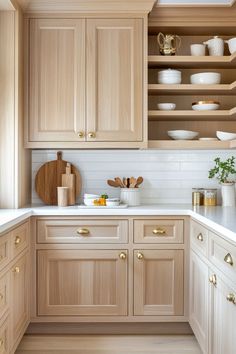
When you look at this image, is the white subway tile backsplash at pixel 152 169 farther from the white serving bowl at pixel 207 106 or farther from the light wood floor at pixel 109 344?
the light wood floor at pixel 109 344

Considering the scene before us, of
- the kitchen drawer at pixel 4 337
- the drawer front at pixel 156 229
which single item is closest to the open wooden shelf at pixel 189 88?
the drawer front at pixel 156 229

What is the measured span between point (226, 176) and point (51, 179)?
4.49 feet

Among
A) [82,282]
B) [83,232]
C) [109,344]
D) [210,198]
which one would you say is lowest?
[109,344]

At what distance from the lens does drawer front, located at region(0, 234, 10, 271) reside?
2.18m

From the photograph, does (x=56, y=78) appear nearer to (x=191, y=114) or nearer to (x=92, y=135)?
(x=92, y=135)

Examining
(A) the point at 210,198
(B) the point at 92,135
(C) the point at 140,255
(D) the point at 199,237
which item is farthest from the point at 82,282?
(A) the point at 210,198

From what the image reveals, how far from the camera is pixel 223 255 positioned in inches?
79.7

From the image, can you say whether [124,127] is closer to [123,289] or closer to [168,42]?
[168,42]

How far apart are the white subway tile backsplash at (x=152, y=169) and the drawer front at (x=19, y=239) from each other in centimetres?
84

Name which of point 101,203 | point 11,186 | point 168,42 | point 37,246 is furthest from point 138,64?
point 37,246

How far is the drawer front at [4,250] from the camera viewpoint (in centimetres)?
218

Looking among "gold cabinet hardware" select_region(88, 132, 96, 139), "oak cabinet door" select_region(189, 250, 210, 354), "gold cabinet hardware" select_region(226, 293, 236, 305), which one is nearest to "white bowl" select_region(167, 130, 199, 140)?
"gold cabinet hardware" select_region(88, 132, 96, 139)

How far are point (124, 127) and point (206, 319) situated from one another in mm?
1456

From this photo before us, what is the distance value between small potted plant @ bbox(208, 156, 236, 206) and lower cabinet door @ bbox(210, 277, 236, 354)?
124 cm
